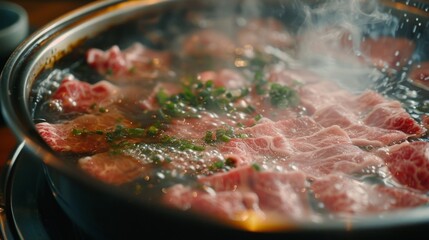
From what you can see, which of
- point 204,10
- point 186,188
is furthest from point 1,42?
point 186,188

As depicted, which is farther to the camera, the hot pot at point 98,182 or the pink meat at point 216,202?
the pink meat at point 216,202

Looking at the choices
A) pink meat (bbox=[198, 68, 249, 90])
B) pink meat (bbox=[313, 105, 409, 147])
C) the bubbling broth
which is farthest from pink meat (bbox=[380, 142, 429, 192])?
pink meat (bbox=[198, 68, 249, 90])

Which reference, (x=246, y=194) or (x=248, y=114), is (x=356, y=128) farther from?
(x=246, y=194)

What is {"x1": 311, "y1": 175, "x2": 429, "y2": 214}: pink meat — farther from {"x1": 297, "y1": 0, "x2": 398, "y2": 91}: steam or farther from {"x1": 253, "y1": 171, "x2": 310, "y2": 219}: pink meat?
{"x1": 297, "y1": 0, "x2": 398, "y2": 91}: steam

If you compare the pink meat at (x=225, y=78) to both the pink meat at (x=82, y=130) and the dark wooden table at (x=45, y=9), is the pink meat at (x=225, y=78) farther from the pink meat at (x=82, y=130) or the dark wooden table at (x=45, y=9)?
the dark wooden table at (x=45, y=9)

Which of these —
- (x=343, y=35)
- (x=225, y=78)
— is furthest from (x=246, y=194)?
(x=343, y=35)

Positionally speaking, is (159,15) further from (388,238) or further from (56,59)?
(388,238)

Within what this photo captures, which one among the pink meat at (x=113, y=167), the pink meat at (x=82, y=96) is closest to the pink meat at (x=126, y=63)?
the pink meat at (x=82, y=96)

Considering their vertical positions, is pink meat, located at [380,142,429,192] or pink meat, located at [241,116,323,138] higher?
pink meat, located at [380,142,429,192]
